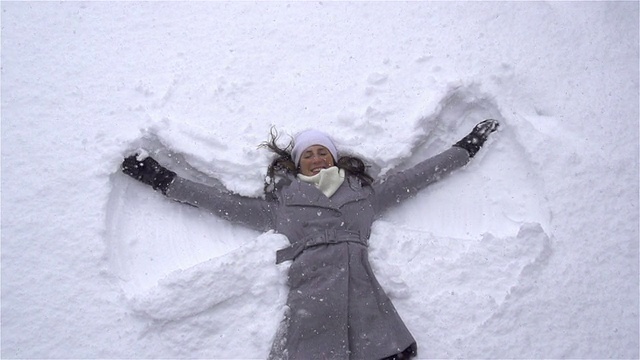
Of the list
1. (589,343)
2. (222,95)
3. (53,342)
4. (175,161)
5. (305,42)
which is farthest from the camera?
(305,42)

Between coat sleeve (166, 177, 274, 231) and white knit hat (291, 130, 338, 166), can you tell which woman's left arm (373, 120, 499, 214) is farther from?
coat sleeve (166, 177, 274, 231)

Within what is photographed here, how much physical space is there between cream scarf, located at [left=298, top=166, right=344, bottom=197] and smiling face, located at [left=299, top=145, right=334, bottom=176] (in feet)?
0.20

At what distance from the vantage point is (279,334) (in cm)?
309

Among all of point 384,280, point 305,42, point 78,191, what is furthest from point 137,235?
point 305,42

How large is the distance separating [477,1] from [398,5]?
1.84 ft

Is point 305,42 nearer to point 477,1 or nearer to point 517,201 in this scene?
point 477,1

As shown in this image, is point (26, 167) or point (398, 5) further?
point (398, 5)

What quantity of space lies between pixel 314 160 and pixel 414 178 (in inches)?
23.3

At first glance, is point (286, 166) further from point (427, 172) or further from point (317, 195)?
point (427, 172)

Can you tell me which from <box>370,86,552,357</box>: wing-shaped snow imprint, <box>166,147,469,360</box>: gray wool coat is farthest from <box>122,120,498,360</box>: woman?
<box>370,86,552,357</box>: wing-shaped snow imprint

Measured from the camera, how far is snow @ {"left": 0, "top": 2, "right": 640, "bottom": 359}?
316cm

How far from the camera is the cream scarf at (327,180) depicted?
11.1 feet

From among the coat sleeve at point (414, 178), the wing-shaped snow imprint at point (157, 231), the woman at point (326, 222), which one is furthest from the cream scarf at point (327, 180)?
the wing-shaped snow imprint at point (157, 231)

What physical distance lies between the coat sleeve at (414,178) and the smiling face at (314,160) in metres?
0.32
